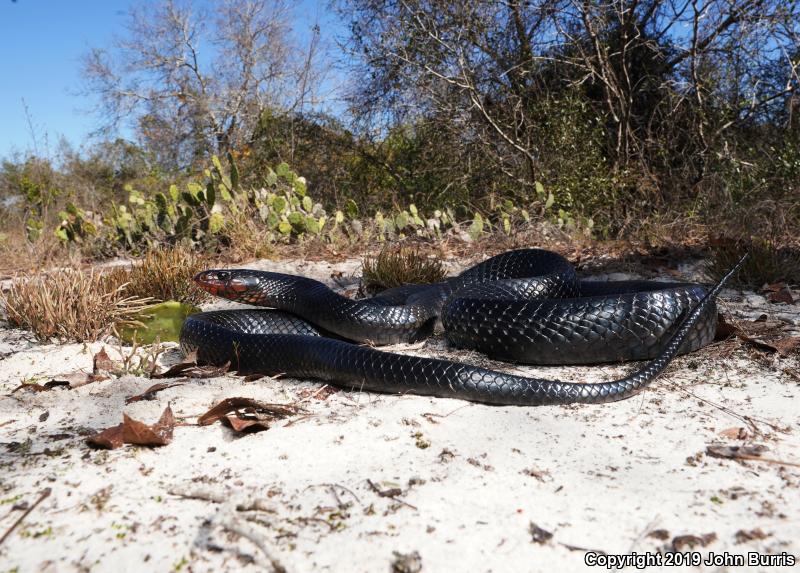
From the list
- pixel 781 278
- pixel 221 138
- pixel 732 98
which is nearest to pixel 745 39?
pixel 732 98

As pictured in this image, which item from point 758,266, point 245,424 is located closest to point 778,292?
point 758,266

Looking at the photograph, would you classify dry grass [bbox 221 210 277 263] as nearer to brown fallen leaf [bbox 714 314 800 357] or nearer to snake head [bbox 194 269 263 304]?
snake head [bbox 194 269 263 304]

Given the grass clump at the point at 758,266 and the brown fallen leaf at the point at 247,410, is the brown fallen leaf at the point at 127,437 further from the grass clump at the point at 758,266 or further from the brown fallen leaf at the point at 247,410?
the grass clump at the point at 758,266

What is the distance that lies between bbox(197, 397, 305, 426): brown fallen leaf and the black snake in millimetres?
470

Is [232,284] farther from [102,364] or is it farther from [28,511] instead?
[28,511]

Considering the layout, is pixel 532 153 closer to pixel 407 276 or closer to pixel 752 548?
pixel 407 276

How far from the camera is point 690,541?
1.54 m

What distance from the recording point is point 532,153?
9.44 m

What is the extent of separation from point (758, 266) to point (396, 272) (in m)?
2.86

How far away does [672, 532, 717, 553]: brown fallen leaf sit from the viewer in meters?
1.53

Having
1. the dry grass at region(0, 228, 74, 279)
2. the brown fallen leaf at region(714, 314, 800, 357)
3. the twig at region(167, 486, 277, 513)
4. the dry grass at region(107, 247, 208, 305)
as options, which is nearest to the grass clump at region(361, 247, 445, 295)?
the dry grass at region(107, 247, 208, 305)

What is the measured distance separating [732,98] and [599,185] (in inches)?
90.8
